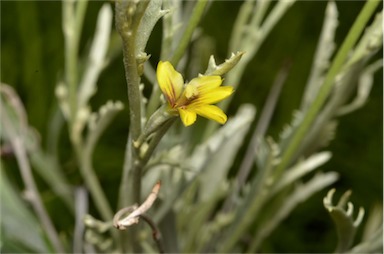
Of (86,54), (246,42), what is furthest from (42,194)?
(246,42)

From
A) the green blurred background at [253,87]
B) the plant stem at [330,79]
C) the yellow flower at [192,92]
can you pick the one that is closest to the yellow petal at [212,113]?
the yellow flower at [192,92]

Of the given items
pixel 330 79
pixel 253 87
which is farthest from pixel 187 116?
pixel 253 87

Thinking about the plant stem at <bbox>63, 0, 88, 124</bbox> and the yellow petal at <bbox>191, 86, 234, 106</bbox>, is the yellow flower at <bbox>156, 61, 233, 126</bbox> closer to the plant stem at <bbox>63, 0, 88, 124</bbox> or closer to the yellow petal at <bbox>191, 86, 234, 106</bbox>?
the yellow petal at <bbox>191, 86, 234, 106</bbox>

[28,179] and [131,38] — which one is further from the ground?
[131,38]

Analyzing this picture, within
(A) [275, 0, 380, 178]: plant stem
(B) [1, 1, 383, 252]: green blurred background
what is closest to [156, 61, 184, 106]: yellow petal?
(A) [275, 0, 380, 178]: plant stem

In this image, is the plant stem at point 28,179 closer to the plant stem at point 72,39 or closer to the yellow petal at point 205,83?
the plant stem at point 72,39

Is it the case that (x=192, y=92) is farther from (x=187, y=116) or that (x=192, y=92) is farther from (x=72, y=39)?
(x=72, y=39)
